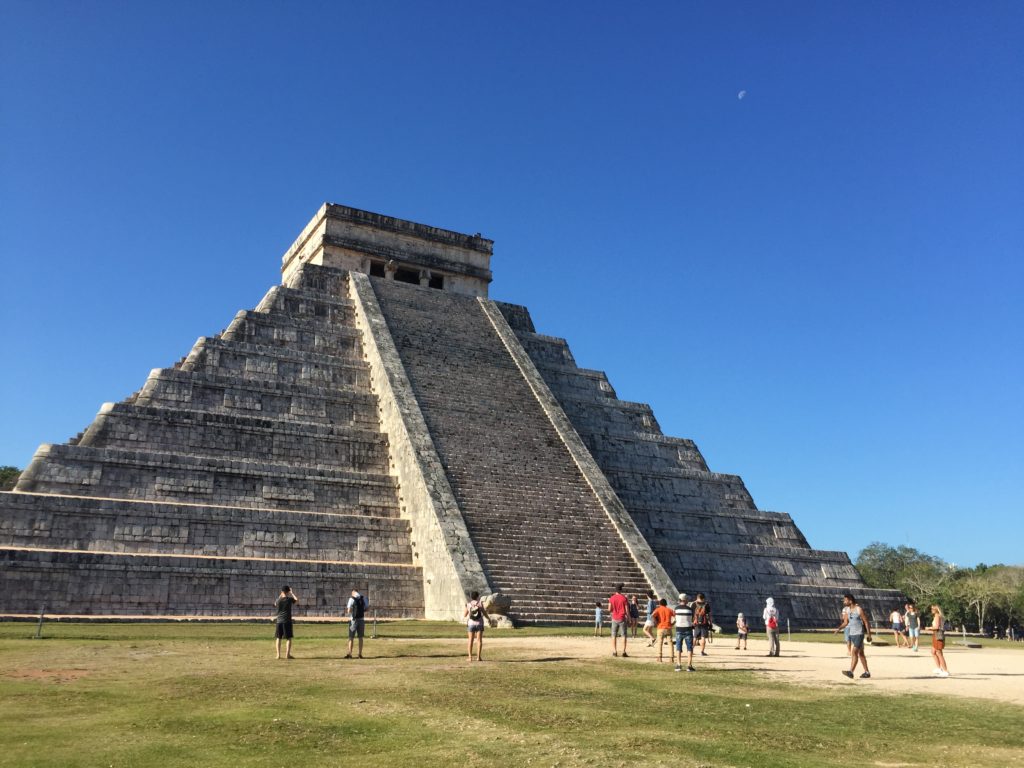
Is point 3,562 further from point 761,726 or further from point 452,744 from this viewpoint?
point 761,726

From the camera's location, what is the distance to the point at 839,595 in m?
28.2

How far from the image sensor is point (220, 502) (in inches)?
838

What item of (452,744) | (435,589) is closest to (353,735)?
(452,744)

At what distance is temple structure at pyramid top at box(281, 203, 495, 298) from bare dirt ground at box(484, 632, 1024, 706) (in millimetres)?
19930

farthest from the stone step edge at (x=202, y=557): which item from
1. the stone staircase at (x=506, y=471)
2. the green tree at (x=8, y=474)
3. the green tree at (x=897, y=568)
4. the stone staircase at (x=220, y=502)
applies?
the green tree at (x=897, y=568)

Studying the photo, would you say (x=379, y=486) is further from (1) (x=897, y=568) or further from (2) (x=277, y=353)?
(1) (x=897, y=568)

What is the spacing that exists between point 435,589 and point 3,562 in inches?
361

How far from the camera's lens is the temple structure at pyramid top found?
33375mm

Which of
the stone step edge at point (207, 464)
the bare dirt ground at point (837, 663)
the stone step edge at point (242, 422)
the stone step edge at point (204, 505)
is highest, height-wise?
the stone step edge at point (242, 422)

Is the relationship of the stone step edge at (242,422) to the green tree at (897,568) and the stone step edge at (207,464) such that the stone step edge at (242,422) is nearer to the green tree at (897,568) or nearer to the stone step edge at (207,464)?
the stone step edge at (207,464)

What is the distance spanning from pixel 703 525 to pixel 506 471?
773 cm

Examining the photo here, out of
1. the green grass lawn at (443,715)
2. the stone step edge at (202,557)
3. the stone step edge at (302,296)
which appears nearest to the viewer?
A: the green grass lawn at (443,715)

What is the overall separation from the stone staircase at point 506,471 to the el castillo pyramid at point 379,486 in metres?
0.07

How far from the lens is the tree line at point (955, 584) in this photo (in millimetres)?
54263
